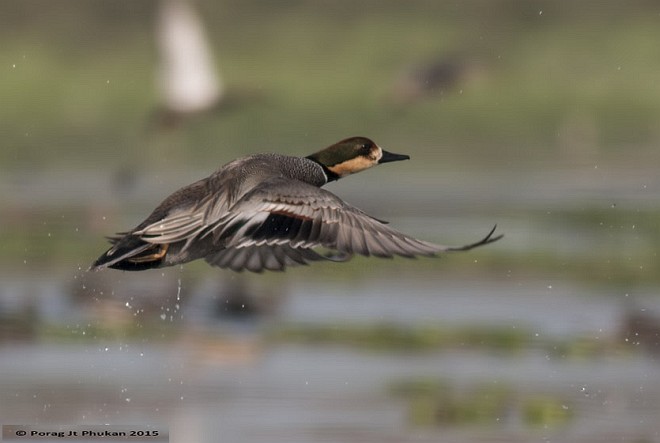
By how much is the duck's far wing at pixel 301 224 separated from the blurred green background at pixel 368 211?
29.1 inches

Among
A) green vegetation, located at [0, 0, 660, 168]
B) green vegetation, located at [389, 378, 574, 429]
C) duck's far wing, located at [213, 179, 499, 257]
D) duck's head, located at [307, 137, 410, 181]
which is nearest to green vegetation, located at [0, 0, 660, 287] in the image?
green vegetation, located at [0, 0, 660, 168]

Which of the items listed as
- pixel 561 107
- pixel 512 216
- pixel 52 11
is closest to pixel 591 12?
pixel 561 107

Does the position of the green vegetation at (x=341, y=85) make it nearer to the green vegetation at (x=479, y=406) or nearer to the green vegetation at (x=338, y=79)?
the green vegetation at (x=338, y=79)

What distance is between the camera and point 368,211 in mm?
14141

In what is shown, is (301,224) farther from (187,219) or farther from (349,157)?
(349,157)

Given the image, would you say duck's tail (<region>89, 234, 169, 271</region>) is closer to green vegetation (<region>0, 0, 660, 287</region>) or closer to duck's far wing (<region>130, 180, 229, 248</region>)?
duck's far wing (<region>130, 180, 229, 248</region>)

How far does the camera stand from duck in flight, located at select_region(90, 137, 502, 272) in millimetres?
7344

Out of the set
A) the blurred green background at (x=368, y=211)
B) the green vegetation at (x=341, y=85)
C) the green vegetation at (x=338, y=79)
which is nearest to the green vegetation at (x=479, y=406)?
the blurred green background at (x=368, y=211)

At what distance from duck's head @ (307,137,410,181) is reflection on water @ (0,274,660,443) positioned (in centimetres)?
93

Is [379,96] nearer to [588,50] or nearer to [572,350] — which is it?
[588,50]

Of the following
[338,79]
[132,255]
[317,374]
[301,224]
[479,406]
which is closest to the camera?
[301,224]

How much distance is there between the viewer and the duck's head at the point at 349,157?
827cm

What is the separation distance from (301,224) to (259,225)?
0.17 metres

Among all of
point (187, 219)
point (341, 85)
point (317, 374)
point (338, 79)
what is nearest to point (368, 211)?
point (317, 374)
